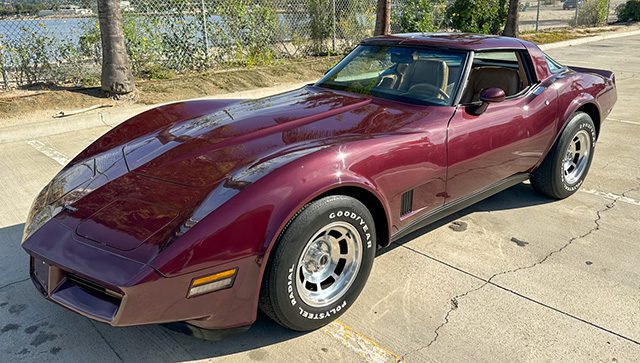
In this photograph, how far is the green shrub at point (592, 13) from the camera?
2244 centimetres

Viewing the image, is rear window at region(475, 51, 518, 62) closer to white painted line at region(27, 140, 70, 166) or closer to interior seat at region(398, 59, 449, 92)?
interior seat at region(398, 59, 449, 92)

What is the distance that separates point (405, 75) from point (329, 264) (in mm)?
1759

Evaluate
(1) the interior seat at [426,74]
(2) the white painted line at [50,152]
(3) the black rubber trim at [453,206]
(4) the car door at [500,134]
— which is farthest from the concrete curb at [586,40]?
(2) the white painted line at [50,152]

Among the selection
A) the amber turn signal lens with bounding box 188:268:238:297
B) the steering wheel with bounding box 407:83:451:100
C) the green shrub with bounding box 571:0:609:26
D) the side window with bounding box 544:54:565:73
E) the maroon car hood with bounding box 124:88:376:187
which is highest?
the green shrub with bounding box 571:0:609:26

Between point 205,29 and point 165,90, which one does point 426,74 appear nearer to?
point 165,90

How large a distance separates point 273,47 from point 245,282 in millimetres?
9492

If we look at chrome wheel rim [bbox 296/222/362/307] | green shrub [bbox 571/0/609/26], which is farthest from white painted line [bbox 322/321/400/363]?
green shrub [bbox 571/0/609/26]

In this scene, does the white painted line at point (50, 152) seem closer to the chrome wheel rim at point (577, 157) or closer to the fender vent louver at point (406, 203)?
the fender vent louver at point (406, 203)

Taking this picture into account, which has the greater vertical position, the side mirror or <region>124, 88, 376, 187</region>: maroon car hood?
the side mirror

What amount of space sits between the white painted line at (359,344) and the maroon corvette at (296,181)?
81mm

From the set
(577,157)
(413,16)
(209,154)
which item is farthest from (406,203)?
(413,16)

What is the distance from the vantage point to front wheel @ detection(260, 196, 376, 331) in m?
2.52

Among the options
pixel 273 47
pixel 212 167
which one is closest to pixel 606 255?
pixel 212 167

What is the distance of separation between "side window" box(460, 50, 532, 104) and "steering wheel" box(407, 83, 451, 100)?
0.56 m
